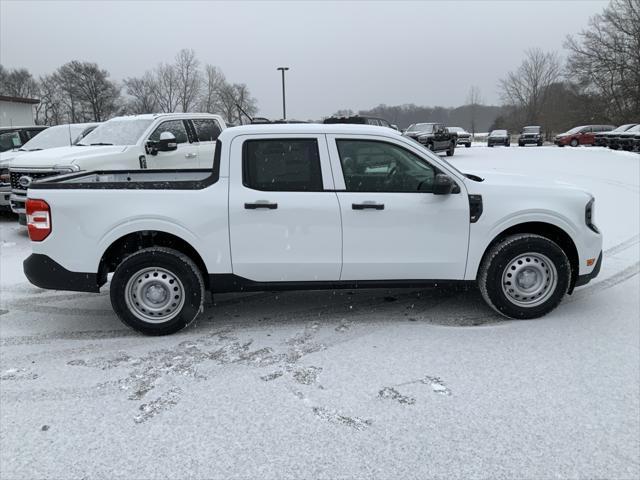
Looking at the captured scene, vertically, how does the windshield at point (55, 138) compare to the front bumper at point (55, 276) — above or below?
above

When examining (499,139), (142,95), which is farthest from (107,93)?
(499,139)

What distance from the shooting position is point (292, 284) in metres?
4.70

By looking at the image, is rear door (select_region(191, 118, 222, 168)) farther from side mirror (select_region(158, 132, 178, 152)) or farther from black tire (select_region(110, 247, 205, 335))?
black tire (select_region(110, 247, 205, 335))

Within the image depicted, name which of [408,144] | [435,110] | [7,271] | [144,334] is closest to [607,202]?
[408,144]

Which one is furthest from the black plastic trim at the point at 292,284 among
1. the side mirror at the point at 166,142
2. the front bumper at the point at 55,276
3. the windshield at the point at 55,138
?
the windshield at the point at 55,138

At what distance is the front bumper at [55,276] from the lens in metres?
4.57

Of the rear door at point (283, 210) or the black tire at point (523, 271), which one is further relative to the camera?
the black tire at point (523, 271)

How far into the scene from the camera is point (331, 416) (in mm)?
3285

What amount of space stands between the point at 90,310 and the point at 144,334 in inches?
44.6

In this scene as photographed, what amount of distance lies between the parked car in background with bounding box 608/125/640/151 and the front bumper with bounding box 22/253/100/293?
32.6 m

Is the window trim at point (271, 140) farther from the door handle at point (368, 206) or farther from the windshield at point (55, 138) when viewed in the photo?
the windshield at point (55, 138)

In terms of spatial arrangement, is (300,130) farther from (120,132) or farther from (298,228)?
(120,132)

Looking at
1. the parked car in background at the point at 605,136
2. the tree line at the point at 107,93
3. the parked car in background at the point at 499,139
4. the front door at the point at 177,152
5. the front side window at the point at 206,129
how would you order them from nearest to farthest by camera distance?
the front door at the point at 177,152, the front side window at the point at 206,129, the parked car in background at the point at 605,136, the parked car in background at the point at 499,139, the tree line at the point at 107,93

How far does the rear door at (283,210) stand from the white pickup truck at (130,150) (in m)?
4.83
